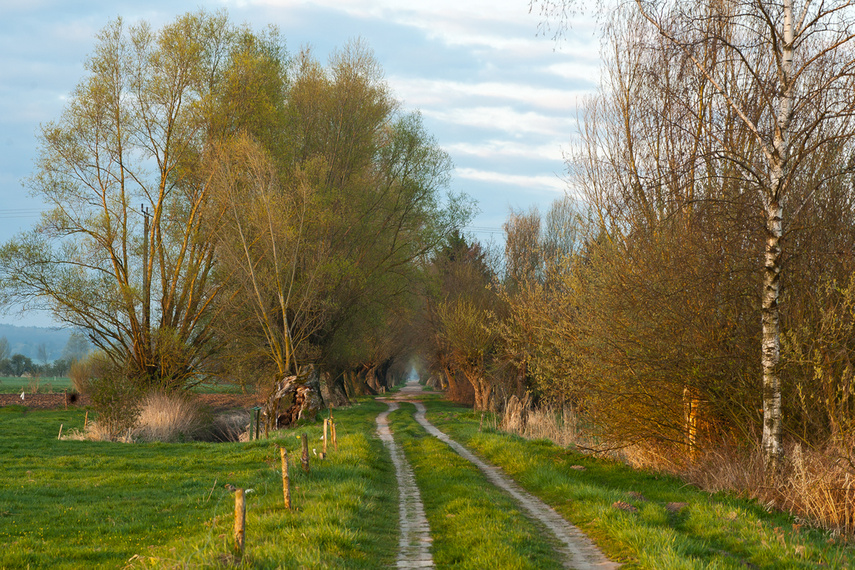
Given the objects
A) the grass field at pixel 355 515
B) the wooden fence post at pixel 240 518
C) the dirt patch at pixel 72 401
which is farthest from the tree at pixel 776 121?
the dirt patch at pixel 72 401

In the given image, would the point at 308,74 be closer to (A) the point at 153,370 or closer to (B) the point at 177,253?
(B) the point at 177,253

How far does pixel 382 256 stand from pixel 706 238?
21.8 meters

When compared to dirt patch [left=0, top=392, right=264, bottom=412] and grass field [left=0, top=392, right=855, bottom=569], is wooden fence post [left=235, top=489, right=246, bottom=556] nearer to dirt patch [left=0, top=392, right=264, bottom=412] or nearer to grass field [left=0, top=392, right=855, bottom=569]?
grass field [left=0, top=392, right=855, bottom=569]

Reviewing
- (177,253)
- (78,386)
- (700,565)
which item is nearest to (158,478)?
(700,565)

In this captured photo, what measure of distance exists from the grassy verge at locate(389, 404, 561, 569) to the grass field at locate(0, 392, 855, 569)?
34 mm

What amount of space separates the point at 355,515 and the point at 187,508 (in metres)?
3.72

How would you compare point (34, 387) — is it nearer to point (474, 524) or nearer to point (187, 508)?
point (187, 508)

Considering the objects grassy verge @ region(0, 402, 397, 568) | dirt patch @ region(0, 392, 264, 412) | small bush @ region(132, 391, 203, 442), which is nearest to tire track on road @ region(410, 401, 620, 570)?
grassy verge @ region(0, 402, 397, 568)

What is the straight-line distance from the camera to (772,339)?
1012 centimetres

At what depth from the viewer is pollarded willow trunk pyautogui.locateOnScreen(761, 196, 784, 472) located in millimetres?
10086

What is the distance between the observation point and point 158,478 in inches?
556

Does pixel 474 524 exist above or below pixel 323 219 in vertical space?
below

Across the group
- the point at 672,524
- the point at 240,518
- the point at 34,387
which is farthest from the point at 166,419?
the point at 34,387

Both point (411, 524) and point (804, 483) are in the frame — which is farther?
point (411, 524)
